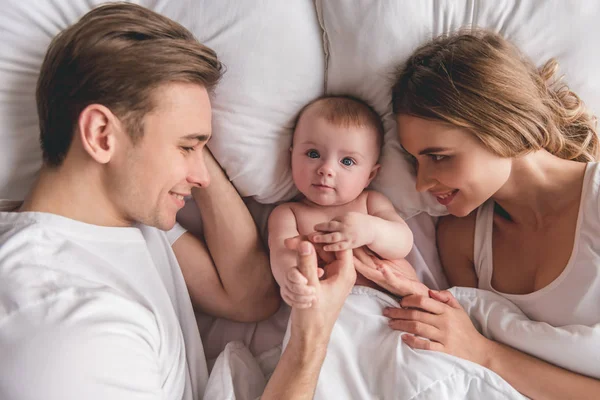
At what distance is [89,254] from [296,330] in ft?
1.62

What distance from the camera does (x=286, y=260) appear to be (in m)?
1.28

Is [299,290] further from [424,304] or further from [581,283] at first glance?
[581,283]

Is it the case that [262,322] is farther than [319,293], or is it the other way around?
[262,322]

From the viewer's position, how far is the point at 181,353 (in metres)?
1.24

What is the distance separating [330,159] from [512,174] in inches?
19.2

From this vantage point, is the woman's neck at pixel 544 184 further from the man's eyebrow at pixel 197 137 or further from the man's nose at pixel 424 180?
the man's eyebrow at pixel 197 137

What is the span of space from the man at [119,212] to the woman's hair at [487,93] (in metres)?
0.44

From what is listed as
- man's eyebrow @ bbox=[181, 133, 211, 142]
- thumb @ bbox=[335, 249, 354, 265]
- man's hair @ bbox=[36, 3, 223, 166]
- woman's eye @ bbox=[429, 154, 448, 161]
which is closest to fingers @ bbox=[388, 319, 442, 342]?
thumb @ bbox=[335, 249, 354, 265]

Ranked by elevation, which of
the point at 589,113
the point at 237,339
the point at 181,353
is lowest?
the point at 237,339

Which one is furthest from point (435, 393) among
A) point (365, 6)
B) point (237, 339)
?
point (365, 6)

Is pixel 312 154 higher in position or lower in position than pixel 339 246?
higher

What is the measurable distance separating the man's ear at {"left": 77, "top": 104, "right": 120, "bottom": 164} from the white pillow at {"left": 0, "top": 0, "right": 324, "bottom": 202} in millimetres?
265

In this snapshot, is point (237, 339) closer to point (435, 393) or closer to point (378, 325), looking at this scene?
point (378, 325)

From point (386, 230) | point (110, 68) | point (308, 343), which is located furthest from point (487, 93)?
point (110, 68)
